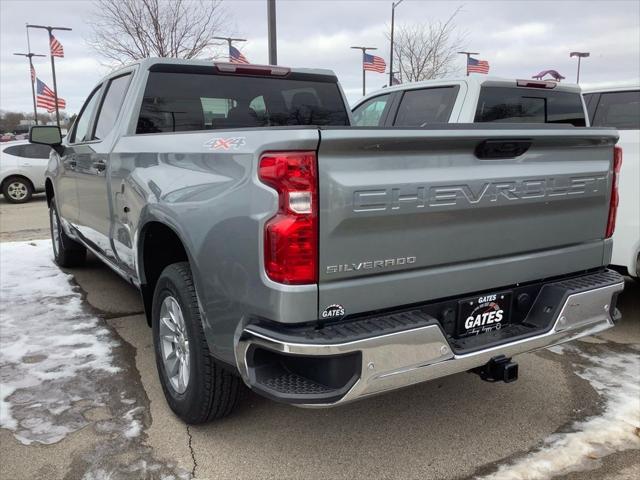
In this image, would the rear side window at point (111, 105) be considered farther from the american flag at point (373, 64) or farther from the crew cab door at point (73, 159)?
the american flag at point (373, 64)

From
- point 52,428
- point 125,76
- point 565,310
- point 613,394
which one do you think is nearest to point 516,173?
point 565,310

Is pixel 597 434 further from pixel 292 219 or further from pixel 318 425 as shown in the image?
pixel 292 219

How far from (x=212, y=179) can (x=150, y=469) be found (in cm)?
140

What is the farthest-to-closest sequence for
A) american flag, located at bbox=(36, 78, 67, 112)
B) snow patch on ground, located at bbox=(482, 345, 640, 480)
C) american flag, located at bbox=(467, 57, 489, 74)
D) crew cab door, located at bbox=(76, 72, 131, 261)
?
1. american flag, located at bbox=(36, 78, 67, 112)
2. american flag, located at bbox=(467, 57, 489, 74)
3. crew cab door, located at bbox=(76, 72, 131, 261)
4. snow patch on ground, located at bbox=(482, 345, 640, 480)

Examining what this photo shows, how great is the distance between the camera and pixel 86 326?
4465mm

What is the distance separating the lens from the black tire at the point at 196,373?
268 centimetres

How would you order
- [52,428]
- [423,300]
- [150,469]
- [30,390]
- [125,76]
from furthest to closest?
1. [125,76]
2. [30,390]
3. [52,428]
4. [150,469]
5. [423,300]

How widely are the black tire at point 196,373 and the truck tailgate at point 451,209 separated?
0.83 m

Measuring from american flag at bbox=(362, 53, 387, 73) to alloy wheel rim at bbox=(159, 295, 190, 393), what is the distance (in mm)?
21362

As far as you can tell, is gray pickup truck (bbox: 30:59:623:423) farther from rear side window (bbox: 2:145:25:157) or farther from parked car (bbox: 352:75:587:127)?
rear side window (bbox: 2:145:25:157)

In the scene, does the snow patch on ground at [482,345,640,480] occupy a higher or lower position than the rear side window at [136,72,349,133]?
lower

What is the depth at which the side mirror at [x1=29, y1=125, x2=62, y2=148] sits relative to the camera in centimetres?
514

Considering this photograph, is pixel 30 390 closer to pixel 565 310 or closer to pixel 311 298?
pixel 311 298

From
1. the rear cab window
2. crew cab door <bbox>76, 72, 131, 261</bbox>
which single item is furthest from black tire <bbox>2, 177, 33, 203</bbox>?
the rear cab window
